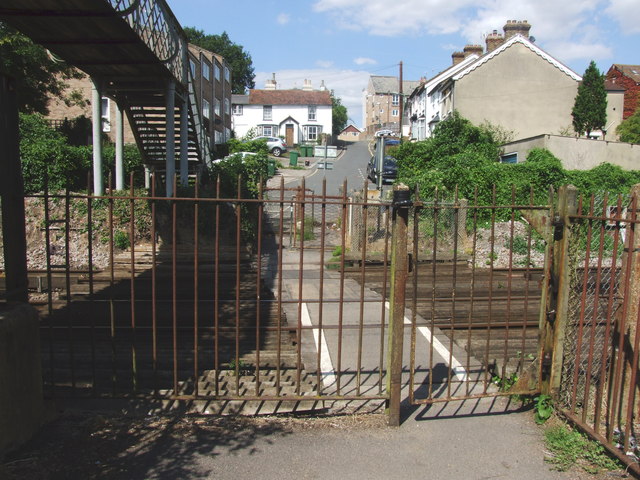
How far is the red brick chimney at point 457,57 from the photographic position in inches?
1806

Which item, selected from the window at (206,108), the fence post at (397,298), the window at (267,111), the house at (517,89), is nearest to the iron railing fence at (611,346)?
the fence post at (397,298)

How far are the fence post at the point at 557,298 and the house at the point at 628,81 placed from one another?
4843cm

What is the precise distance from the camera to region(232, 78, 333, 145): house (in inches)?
2638

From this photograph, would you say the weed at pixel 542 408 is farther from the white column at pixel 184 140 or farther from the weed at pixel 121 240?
the white column at pixel 184 140

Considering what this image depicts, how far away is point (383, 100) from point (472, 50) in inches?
2436

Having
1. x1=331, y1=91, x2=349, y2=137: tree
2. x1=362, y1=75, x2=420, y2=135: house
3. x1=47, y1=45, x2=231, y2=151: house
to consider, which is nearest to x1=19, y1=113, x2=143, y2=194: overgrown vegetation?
x1=47, y1=45, x2=231, y2=151: house

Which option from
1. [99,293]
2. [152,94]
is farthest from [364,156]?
[99,293]

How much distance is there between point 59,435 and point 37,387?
16.7 inches

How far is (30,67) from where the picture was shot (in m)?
19.5

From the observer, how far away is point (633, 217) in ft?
12.4

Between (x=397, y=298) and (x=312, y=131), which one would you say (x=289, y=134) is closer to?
(x=312, y=131)

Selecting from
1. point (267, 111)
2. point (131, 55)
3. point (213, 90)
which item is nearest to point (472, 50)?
point (213, 90)

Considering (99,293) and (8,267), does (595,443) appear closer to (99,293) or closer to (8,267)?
(8,267)

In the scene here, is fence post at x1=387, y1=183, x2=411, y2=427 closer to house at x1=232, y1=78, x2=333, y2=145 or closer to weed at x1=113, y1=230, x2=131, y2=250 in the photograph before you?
weed at x1=113, y1=230, x2=131, y2=250
